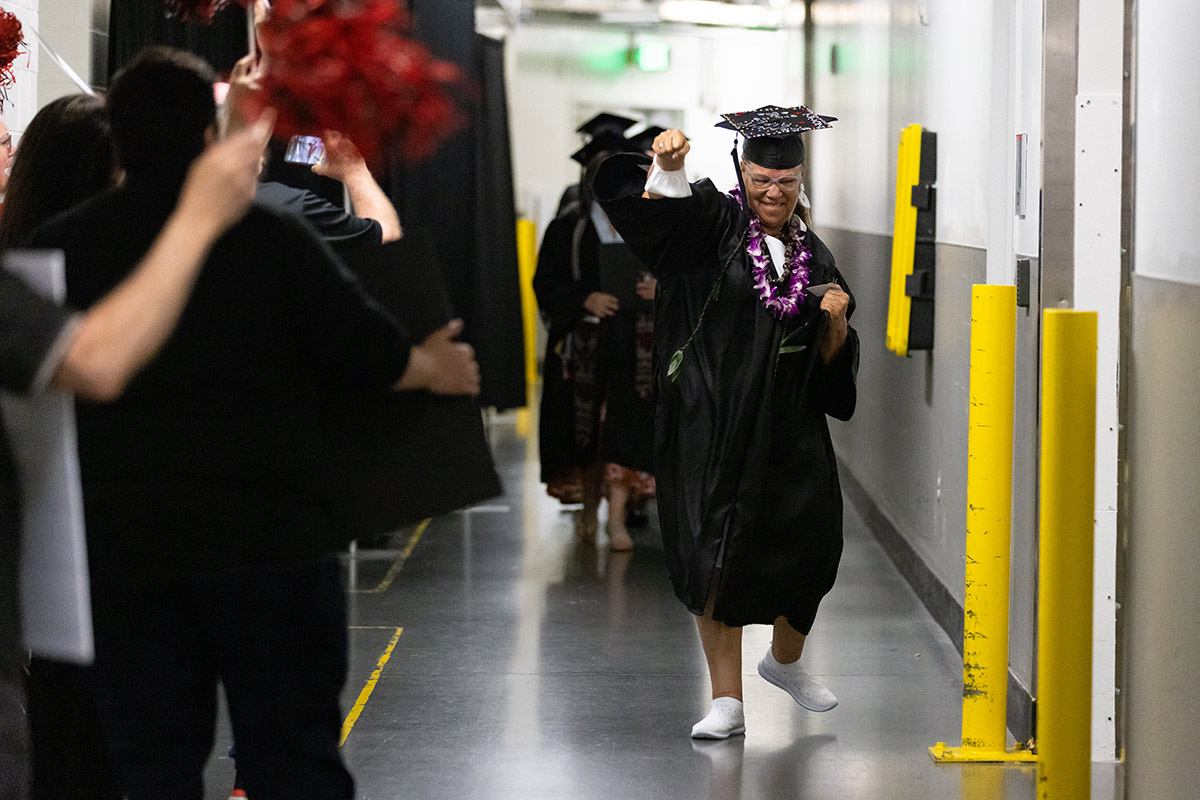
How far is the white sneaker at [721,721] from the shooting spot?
362 centimetres

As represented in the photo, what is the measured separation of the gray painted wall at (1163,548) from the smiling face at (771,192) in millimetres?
1047

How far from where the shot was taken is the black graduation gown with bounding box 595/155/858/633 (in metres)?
3.58

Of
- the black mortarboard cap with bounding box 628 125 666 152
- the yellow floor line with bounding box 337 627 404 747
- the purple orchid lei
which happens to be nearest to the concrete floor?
the yellow floor line with bounding box 337 627 404 747

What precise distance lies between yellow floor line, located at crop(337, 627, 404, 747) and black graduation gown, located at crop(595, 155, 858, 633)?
2.94 feet

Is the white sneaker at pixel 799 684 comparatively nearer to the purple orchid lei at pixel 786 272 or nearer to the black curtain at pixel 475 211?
the purple orchid lei at pixel 786 272

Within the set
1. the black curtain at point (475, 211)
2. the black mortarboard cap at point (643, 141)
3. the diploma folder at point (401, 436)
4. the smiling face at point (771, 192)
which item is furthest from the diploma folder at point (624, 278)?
the diploma folder at point (401, 436)

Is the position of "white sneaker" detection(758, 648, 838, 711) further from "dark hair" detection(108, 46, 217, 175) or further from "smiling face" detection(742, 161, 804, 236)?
"dark hair" detection(108, 46, 217, 175)

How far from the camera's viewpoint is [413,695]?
3990 mm

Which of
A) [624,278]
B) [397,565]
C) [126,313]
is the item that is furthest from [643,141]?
[126,313]

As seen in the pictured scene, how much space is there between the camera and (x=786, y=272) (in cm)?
362

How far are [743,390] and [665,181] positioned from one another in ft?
1.75

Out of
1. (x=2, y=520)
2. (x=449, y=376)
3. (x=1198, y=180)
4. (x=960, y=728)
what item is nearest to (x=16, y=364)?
(x=2, y=520)

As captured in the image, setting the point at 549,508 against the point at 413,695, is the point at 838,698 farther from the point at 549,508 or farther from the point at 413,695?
the point at 549,508

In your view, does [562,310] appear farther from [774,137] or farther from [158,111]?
[158,111]
